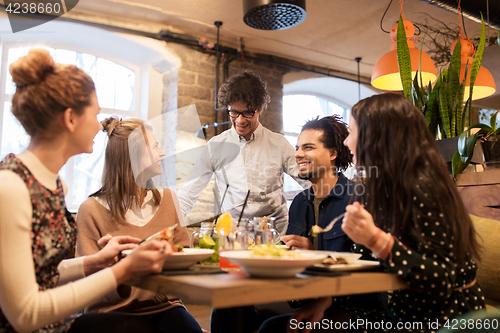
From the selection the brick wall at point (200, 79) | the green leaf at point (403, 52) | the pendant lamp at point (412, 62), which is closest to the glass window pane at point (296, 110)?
the brick wall at point (200, 79)

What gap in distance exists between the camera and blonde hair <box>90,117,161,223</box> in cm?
181

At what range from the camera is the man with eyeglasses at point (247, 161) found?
2.95 metres

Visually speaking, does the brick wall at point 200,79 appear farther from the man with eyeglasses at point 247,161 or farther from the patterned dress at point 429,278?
the patterned dress at point 429,278

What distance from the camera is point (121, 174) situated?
6.14 ft

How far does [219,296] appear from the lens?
0.87 metres

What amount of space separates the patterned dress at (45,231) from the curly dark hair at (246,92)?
1870 millimetres

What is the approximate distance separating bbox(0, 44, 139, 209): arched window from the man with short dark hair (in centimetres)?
277

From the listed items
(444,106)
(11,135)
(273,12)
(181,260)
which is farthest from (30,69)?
(11,135)

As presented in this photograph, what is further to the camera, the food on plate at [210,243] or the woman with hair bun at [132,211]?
the woman with hair bun at [132,211]

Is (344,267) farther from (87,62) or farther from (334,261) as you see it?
(87,62)

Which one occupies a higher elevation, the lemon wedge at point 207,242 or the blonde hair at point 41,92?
the blonde hair at point 41,92

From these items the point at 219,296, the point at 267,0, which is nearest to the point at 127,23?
the point at 267,0

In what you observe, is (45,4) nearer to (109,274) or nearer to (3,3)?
(3,3)

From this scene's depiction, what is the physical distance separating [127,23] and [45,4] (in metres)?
0.80
